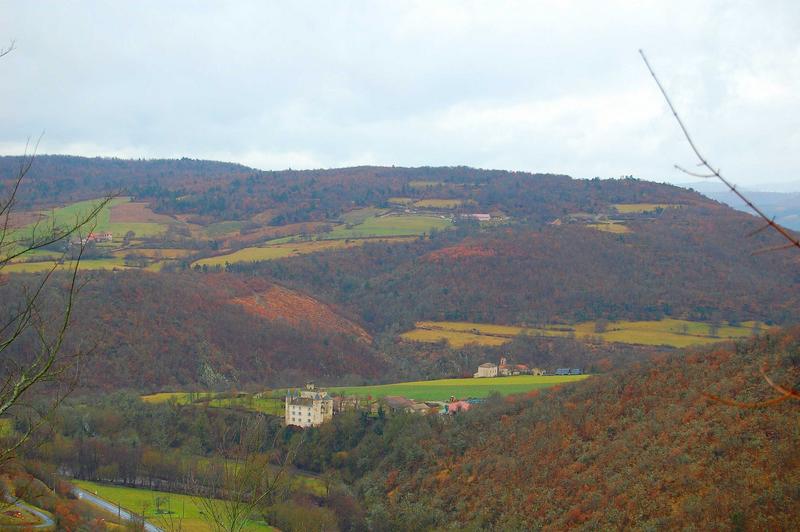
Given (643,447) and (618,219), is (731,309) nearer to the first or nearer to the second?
(618,219)

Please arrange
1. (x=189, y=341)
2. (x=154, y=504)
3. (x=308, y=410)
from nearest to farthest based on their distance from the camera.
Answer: (x=154, y=504) < (x=308, y=410) < (x=189, y=341)

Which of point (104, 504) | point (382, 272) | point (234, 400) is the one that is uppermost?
point (382, 272)

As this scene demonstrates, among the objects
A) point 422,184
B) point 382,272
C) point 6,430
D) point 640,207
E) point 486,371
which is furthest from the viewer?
point 422,184

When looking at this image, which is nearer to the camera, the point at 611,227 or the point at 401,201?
the point at 611,227

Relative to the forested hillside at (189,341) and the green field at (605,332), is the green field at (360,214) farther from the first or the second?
the forested hillside at (189,341)

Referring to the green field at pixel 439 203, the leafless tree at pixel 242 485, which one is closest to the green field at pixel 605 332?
the leafless tree at pixel 242 485

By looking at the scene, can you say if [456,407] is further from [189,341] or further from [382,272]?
[382,272]

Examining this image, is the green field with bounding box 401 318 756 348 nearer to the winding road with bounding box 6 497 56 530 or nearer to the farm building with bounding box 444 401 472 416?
the farm building with bounding box 444 401 472 416

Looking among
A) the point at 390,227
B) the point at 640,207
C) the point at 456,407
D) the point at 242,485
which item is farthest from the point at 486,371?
the point at 640,207
